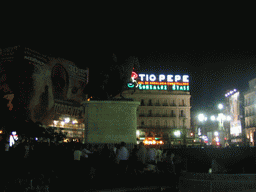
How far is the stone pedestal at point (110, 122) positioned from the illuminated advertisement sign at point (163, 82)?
67.4 meters

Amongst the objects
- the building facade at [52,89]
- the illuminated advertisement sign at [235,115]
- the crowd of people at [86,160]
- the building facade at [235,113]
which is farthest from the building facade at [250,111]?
the crowd of people at [86,160]

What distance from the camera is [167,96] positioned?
84875 millimetres

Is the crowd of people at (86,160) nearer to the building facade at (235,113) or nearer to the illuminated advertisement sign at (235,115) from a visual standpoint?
the building facade at (235,113)

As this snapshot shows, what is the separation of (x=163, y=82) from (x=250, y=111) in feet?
81.1

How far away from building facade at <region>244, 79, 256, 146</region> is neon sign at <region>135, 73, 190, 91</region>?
17369mm

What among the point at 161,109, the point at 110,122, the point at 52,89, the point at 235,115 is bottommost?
the point at 110,122

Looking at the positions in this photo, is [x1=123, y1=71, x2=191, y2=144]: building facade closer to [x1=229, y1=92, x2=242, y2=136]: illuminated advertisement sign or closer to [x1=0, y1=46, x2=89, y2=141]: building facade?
[x1=229, y1=92, x2=242, y2=136]: illuminated advertisement sign

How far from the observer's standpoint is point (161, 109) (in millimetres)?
83688

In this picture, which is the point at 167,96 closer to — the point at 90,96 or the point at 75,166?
the point at 90,96

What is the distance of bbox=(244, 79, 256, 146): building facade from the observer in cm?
7050

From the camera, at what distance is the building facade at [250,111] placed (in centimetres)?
7050

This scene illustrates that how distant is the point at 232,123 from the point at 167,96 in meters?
21.2

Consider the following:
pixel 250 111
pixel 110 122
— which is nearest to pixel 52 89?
pixel 110 122

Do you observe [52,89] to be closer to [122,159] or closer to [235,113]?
[122,159]
